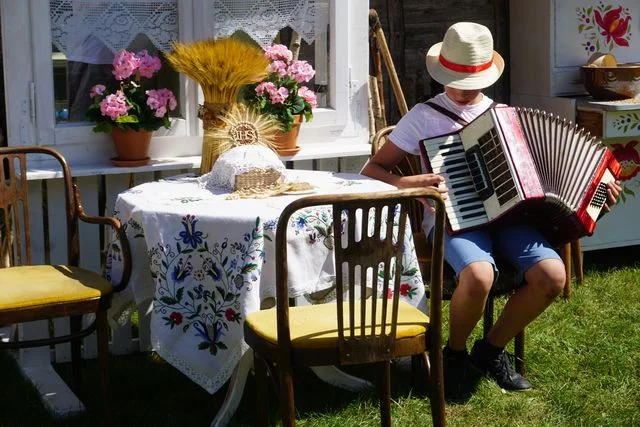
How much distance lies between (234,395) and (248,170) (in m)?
0.80

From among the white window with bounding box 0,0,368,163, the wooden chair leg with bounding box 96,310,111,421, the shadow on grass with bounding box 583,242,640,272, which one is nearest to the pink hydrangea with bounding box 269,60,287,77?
the white window with bounding box 0,0,368,163

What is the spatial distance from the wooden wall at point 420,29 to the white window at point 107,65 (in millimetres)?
1364

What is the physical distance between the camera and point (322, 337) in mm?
3086

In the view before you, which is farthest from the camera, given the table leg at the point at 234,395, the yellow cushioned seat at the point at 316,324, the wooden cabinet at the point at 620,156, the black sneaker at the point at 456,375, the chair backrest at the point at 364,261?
the wooden cabinet at the point at 620,156

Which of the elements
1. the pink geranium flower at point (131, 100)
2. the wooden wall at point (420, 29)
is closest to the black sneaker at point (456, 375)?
the pink geranium flower at point (131, 100)

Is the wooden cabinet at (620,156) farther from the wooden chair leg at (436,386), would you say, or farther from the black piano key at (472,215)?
the wooden chair leg at (436,386)

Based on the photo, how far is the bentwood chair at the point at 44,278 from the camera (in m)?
3.52

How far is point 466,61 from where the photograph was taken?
162 inches

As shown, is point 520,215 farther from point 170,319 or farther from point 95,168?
point 95,168

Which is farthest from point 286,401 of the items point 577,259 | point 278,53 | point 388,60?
point 577,259

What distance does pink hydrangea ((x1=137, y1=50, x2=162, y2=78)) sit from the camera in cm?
441

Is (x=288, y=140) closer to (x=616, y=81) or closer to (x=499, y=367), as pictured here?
(x=499, y=367)

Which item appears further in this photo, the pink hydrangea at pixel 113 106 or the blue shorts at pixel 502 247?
the pink hydrangea at pixel 113 106

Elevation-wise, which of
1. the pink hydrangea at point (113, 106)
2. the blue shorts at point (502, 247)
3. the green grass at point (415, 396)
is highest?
the pink hydrangea at point (113, 106)
